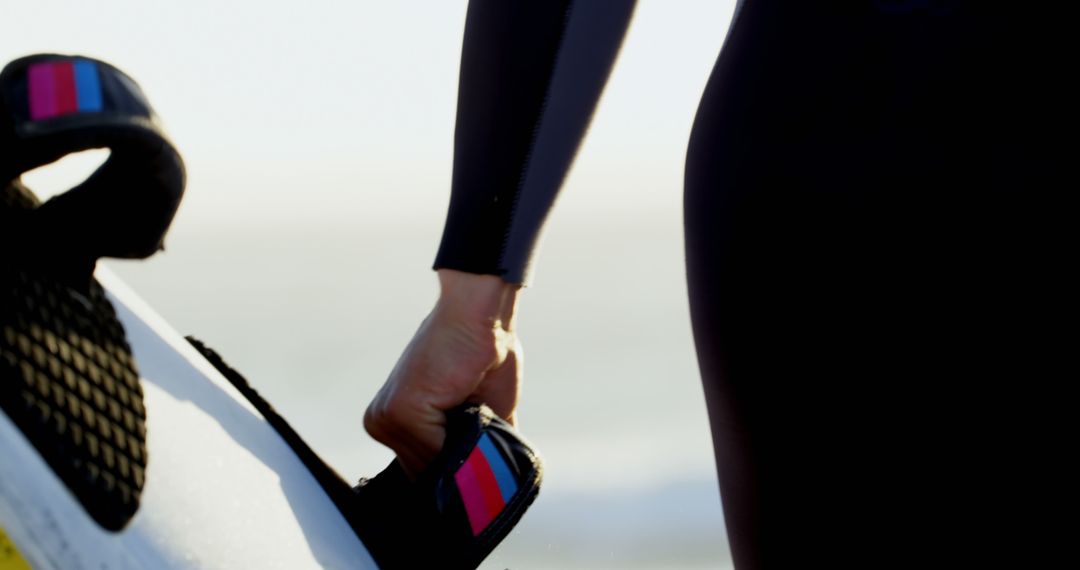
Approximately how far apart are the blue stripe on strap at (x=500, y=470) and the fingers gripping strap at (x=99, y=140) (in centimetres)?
27

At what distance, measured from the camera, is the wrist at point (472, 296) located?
2.51 feet

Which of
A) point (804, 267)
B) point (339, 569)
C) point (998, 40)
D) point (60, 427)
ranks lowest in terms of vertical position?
point (339, 569)

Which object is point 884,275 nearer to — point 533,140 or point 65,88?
point 533,140

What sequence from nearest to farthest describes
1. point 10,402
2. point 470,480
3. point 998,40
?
point 10,402, point 998,40, point 470,480

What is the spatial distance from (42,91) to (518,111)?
315 mm

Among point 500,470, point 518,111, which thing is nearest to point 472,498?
point 500,470

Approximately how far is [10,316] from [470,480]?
0.33m

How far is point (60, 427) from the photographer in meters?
0.48

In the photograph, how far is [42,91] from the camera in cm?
48

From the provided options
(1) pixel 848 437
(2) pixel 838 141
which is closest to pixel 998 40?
(2) pixel 838 141

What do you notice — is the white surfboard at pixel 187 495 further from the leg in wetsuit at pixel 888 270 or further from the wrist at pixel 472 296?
the leg in wetsuit at pixel 888 270

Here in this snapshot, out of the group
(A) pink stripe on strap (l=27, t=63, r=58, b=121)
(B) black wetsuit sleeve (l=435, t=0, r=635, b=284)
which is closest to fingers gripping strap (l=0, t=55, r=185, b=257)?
(A) pink stripe on strap (l=27, t=63, r=58, b=121)

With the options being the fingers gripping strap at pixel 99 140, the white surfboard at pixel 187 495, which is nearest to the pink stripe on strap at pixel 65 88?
the fingers gripping strap at pixel 99 140

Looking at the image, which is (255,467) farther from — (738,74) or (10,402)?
(738,74)
